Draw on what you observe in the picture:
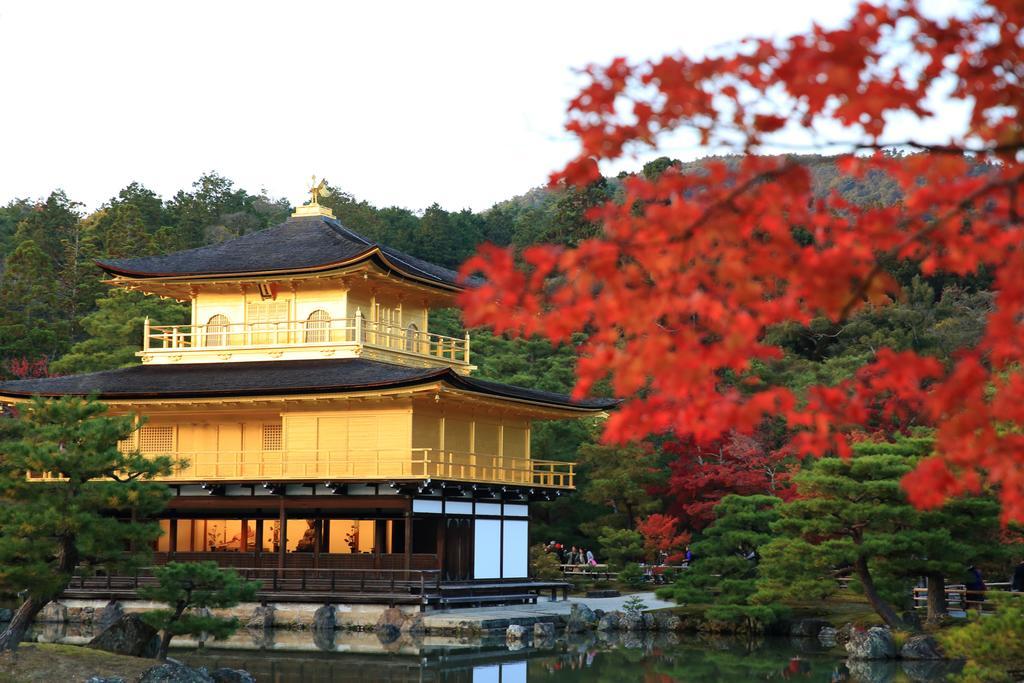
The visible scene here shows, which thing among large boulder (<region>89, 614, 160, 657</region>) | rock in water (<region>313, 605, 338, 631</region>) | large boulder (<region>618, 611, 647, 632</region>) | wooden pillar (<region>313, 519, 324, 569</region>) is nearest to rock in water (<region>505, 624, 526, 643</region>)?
large boulder (<region>618, 611, 647, 632</region>)

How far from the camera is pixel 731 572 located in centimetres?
2812

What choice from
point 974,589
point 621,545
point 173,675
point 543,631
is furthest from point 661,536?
point 173,675

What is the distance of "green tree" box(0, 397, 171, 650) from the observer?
18000 millimetres

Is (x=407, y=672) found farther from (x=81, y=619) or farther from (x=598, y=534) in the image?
(x=598, y=534)

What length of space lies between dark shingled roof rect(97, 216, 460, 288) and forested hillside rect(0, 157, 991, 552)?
898 cm

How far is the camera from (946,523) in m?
24.6

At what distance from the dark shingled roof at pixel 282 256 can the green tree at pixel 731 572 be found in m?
10.0

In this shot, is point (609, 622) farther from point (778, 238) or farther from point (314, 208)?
point (778, 238)

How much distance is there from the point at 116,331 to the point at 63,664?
1151 inches

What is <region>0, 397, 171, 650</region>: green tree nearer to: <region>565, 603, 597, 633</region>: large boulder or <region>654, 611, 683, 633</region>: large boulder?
<region>565, 603, 597, 633</region>: large boulder

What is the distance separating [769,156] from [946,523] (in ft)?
67.2

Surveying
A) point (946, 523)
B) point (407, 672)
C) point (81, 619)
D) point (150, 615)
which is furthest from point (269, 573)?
point (946, 523)

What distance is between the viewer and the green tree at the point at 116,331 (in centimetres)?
4372

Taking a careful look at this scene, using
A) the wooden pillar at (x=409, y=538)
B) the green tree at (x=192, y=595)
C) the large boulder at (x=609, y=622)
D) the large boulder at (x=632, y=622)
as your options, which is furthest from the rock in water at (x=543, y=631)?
the green tree at (x=192, y=595)
